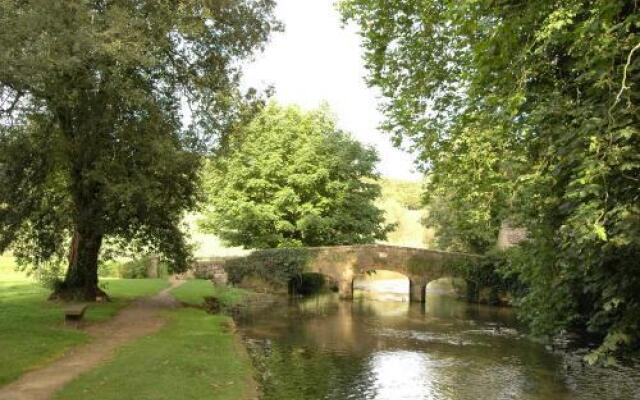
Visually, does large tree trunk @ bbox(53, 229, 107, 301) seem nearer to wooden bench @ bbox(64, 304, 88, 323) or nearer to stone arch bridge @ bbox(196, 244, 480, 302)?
wooden bench @ bbox(64, 304, 88, 323)

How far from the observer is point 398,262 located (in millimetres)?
37938

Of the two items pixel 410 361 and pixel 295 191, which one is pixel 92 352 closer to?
pixel 410 361

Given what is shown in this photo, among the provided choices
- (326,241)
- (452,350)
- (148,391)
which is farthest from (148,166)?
(326,241)

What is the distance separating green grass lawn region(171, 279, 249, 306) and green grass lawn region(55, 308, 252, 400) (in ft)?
30.0

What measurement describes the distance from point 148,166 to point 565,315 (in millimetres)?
12619

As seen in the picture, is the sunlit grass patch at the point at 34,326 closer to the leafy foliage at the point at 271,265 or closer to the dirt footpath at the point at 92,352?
the dirt footpath at the point at 92,352

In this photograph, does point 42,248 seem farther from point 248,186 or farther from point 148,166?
point 248,186

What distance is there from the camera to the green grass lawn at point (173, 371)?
439 inches

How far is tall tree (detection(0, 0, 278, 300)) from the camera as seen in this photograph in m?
14.5

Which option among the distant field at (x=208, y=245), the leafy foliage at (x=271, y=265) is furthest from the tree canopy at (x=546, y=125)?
the distant field at (x=208, y=245)

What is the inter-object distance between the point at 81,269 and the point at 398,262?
21.0 metres

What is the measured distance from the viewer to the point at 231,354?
15.5 m

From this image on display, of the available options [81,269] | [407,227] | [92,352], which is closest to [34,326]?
[92,352]

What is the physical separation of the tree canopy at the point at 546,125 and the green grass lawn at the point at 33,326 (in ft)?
33.9
